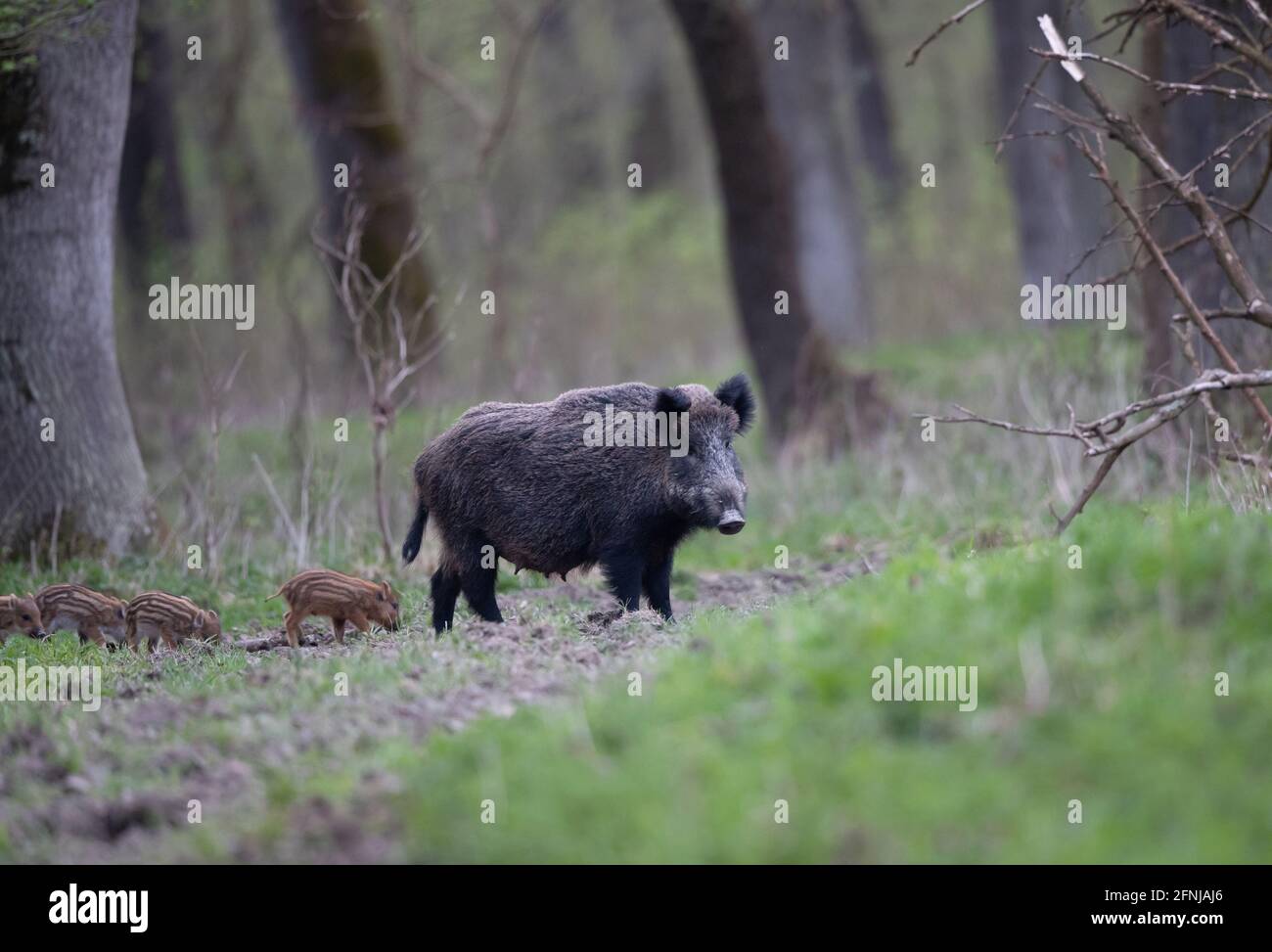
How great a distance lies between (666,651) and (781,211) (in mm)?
11040

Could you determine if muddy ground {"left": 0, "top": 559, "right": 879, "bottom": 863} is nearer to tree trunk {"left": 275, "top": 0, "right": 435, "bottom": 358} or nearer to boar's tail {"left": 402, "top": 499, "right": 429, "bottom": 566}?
boar's tail {"left": 402, "top": 499, "right": 429, "bottom": 566}

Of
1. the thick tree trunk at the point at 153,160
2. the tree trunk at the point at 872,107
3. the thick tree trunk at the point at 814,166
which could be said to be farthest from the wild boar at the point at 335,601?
the tree trunk at the point at 872,107

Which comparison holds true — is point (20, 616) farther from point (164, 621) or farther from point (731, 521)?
point (731, 521)

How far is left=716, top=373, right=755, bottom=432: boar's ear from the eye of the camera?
9922 mm

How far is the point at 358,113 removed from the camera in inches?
766

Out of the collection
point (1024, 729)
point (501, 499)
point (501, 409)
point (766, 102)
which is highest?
point (766, 102)

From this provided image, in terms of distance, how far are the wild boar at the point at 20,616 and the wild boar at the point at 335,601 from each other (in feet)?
5.48

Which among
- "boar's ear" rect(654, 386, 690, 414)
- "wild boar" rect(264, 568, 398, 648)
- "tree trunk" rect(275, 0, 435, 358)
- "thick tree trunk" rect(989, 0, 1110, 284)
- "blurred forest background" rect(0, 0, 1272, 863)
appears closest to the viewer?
"blurred forest background" rect(0, 0, 1272, 863)

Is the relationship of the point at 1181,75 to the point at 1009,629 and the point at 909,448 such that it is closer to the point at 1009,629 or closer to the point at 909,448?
the point at 909,448

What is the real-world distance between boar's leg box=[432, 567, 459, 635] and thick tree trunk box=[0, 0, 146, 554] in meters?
3.44

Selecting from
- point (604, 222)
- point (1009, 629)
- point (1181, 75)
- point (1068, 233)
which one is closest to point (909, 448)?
point (1068, 233)

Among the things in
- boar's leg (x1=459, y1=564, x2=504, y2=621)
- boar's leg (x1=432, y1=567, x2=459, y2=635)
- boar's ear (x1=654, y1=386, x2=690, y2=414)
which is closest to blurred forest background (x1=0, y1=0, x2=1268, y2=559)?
boar's leg (x1=432, y1=567, x2=459, y2=635)

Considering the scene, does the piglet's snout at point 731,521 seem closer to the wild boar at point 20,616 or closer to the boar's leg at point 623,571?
the boar's leg at point 623,571

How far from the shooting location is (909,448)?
15.5 metres
